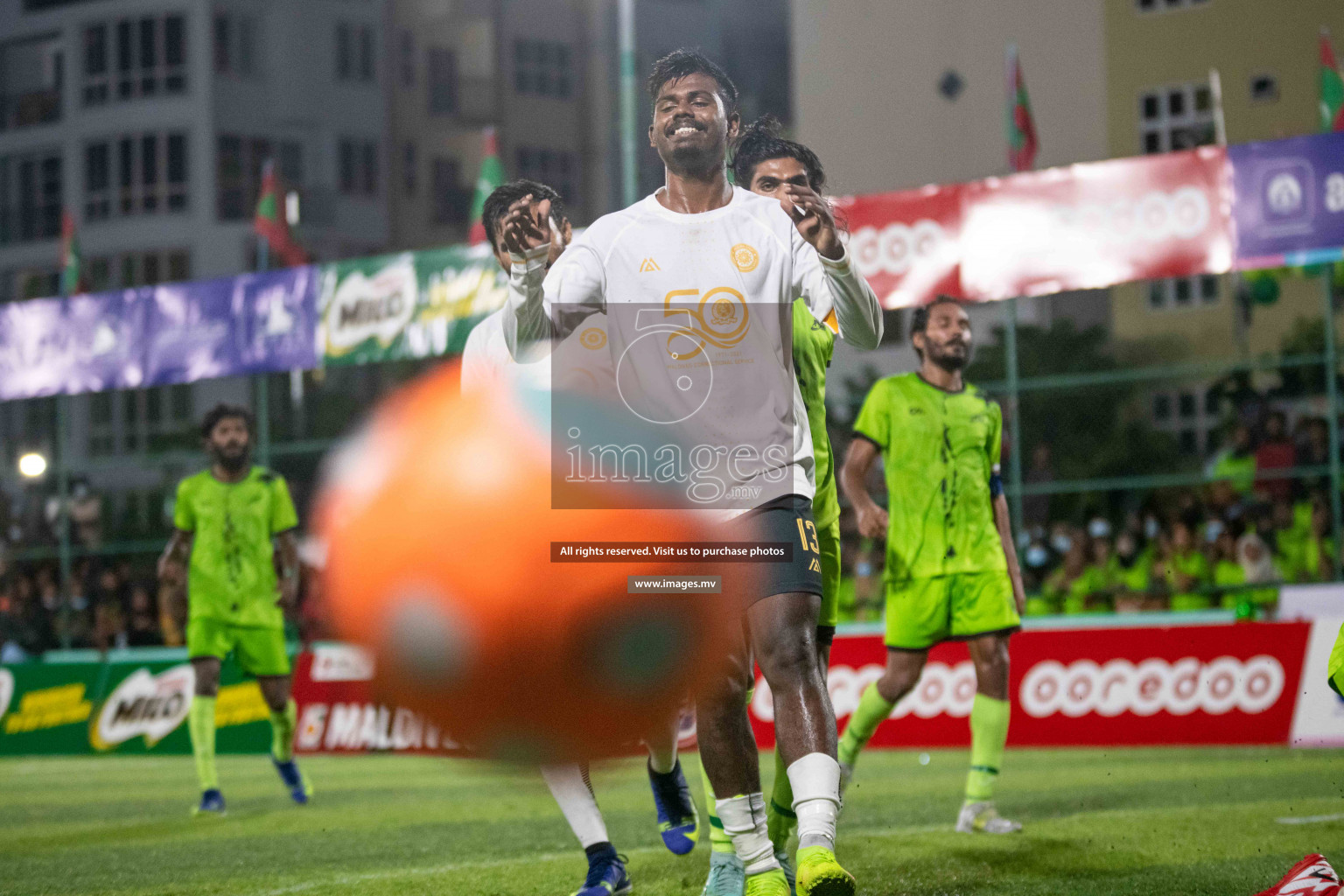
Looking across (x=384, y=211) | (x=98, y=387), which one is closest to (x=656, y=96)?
(x=98, y=387)

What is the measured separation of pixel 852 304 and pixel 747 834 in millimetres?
1548

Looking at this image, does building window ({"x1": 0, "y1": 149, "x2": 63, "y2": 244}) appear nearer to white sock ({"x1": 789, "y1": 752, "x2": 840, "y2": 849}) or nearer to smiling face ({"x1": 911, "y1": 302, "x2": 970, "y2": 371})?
smiling face ({"x1": 911, "y1": 302, "x2": 970, "y2": 371})

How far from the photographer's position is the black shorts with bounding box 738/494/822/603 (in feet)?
15.2

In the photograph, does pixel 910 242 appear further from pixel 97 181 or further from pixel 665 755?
pixel 97 181

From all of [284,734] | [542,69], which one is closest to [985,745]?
[284,734]

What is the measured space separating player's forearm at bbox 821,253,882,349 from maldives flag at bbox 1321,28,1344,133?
1079cm

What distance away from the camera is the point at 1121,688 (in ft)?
41.5

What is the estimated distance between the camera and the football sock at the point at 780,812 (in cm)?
578

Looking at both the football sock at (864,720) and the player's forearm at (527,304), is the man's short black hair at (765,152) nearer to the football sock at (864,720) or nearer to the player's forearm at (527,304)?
the player's forearm at (527,304)

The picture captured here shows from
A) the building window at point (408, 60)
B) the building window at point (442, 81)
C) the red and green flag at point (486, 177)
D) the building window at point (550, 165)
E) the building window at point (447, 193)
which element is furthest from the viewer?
the building window at point (550, 165)

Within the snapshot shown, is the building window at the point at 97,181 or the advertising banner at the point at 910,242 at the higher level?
the building window at the point at 97,181

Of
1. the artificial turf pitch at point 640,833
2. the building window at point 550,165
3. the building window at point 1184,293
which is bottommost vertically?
the artificial turf pitch at point 640,833

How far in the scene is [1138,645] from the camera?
12.6m

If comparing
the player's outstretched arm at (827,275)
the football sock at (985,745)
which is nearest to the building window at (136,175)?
the football sock at (985,745)
